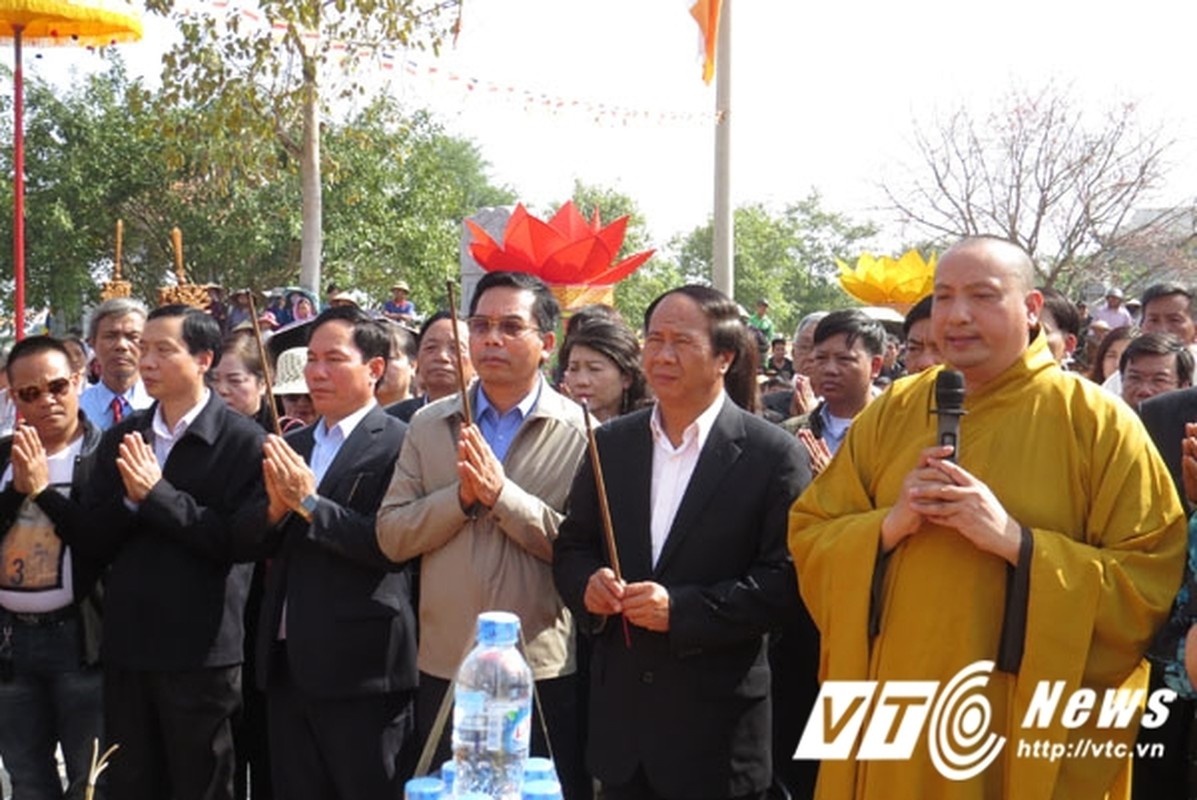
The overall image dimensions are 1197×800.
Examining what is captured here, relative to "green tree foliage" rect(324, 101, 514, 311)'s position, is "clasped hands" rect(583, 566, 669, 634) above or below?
below

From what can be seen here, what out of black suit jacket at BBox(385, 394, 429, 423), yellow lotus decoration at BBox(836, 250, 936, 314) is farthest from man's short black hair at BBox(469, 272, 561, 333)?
yellow lotus decoration at BBox(836, 250, 936, 314)

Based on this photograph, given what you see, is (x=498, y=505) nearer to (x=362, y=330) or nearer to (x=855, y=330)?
(x=362, y=330)

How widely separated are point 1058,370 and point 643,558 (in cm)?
110

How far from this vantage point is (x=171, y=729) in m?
4.10

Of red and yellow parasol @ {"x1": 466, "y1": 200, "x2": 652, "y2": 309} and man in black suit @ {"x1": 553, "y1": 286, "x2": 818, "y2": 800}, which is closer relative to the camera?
man in black suit @ {"x1": 553, "y1": 286, "x2": 818, "y2": 800}

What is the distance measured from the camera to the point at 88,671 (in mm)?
4371

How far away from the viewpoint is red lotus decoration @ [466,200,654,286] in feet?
17.3

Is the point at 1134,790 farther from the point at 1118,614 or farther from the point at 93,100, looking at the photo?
the point at 93,100

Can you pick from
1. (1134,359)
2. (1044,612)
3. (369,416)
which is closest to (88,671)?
(369,416)

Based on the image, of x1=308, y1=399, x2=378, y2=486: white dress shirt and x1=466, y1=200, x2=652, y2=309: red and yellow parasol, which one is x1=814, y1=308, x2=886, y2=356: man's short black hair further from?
x1=308, y1=399, x2=378, y2=486: white dress shirt

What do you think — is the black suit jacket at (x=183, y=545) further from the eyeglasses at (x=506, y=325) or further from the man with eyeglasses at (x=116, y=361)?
the man with eyeglasses at (x=116, y=361)

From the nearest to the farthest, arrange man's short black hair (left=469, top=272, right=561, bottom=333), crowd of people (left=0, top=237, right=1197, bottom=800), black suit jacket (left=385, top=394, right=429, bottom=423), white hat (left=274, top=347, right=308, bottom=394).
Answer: crowd of people (left=0, top=237, right=1197, bottom=800) < man's short black hair (left=469, top=272, right=561, bottom=333) < black suit jacket (left=385, top=394, right=429, bottom=423) < white hat (left=274, top=347, right=308, bottom=394)

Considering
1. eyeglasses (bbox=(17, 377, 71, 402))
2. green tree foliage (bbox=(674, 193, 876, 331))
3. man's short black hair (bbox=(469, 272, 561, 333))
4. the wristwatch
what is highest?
green tree foliage (bbox=(674, 193, 876, 331))

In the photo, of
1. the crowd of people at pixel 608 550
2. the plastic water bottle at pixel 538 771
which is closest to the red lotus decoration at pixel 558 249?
the crowd of people at pixel 608 550
